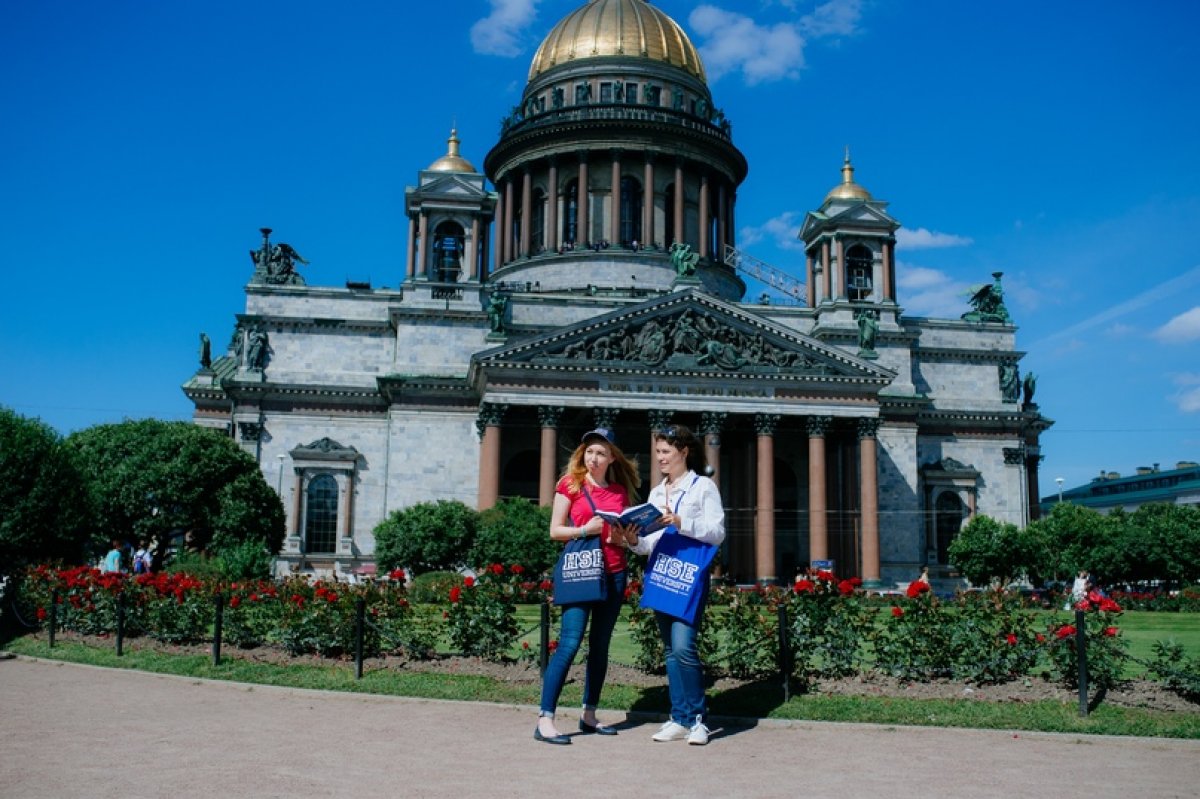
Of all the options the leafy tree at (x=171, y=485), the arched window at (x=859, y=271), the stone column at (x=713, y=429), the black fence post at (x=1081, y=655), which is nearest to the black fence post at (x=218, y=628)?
the black fence post at (x=1081, y=655)

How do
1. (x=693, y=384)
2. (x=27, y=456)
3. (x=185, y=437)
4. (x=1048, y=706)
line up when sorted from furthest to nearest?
(x=693, y=384)
(x=185, y=437)
(x=27, y=456)
(x=1048, y=706)

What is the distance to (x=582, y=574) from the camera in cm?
1023

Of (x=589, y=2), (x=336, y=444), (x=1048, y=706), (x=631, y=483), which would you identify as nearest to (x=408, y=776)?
(x=631, y=483)

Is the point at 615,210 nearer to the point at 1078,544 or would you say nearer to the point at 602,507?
the point at 1078,544

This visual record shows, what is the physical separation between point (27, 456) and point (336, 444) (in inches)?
1114

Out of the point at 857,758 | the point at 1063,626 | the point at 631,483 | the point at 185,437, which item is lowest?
the point at 857,758

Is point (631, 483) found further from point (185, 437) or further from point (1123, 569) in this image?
point (1123, 569)

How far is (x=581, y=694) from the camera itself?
12.9 meters

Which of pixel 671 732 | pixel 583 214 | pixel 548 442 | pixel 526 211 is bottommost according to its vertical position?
pixel 671 732

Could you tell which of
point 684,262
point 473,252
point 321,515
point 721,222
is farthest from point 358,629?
point 721,222

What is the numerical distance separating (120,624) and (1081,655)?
14.9m

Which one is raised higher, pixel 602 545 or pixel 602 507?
pixel 602 507

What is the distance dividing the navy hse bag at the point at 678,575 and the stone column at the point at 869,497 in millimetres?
40028

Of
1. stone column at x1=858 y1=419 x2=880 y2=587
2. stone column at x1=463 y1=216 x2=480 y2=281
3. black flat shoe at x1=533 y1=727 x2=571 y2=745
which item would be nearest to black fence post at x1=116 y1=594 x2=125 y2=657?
black flat shoe at x1=533 y1=727 x2=571 y2=745
